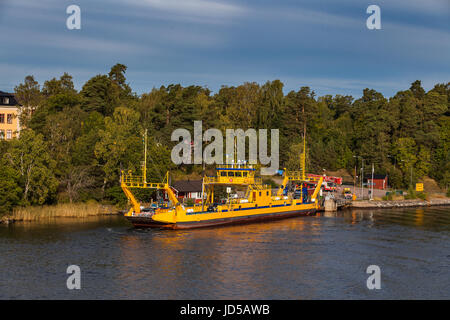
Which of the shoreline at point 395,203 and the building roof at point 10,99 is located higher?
the building roof at point 10,99

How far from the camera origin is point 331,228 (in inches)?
2662

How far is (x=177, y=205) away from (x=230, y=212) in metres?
8.74

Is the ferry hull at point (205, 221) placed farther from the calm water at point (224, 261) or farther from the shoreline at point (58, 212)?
the shoreline at point (58, 212)

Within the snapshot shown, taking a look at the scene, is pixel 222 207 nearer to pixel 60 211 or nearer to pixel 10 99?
pixel 60 211

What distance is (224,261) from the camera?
47656mm

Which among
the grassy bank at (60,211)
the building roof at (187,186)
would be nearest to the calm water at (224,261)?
the grassy bank at (60,211)

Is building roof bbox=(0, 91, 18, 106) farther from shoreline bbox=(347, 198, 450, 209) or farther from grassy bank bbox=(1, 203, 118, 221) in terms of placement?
shoreline bbox=(347, 198, 450, 209)

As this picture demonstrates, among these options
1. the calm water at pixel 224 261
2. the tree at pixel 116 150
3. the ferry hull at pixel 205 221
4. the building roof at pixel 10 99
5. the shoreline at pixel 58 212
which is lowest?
the calm water at pixel 224 261

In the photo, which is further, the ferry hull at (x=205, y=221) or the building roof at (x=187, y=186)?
the building roof at (x=187, y=186)

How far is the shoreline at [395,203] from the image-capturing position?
94625 millimetres

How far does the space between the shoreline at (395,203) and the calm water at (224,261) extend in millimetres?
24746

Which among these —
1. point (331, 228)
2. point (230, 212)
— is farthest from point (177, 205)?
point (331, 228)

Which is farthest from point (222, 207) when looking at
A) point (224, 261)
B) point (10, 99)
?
point (10, 99)
